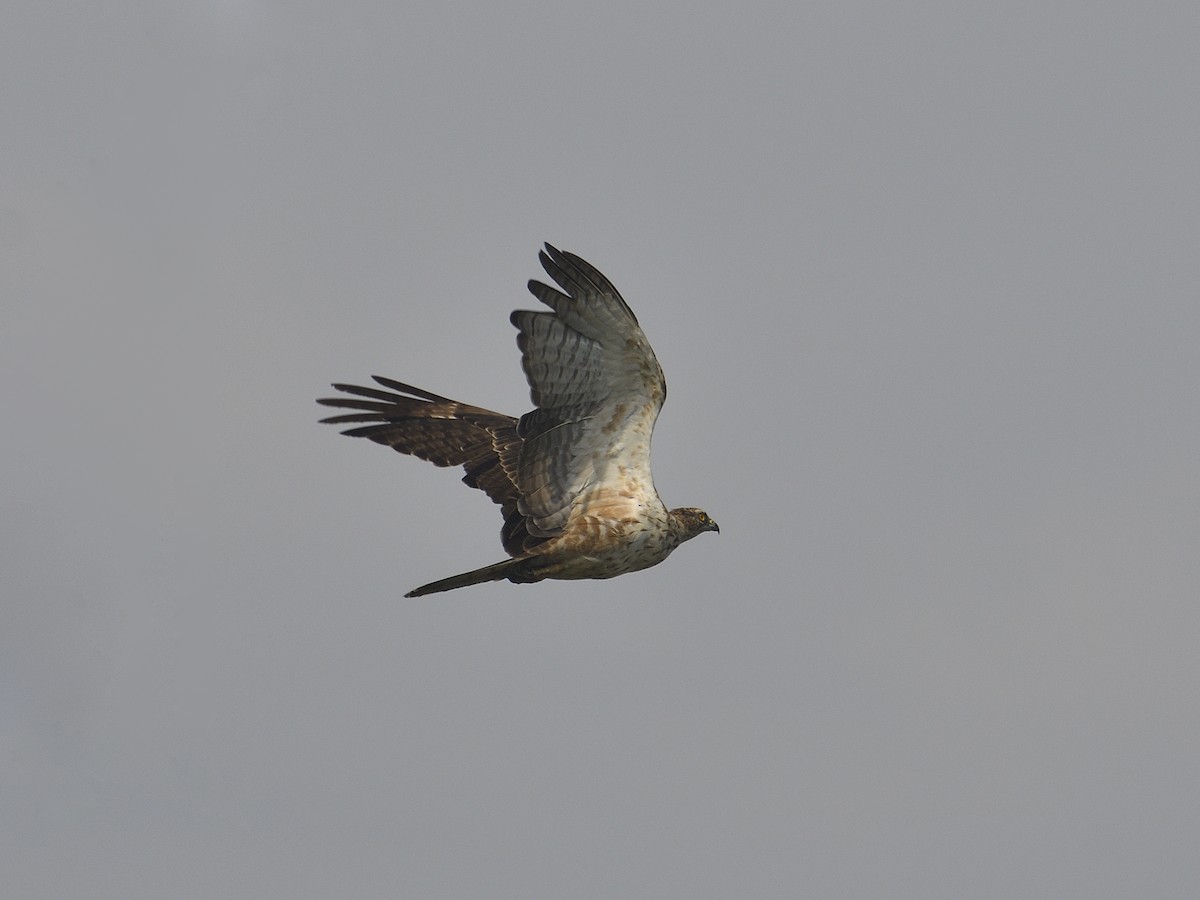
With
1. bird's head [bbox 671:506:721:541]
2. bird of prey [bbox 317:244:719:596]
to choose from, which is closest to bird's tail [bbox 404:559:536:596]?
bird of prey [bbox 317:244:719:596]

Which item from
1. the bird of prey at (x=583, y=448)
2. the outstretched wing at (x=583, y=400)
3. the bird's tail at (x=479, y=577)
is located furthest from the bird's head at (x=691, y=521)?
the bird's tail at (x=479, y=577)

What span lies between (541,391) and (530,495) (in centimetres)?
147

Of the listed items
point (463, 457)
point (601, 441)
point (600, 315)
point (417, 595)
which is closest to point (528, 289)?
Answer: point (600, 315)

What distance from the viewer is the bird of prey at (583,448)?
55.6 feet

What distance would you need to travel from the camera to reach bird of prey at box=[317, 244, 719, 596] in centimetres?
1695

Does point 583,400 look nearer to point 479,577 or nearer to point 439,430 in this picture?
point 479,577

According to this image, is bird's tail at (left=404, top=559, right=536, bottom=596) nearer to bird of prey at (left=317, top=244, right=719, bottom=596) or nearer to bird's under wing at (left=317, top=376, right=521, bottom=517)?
bird of prey at (left=317, top=244, right=719, bottom=596)

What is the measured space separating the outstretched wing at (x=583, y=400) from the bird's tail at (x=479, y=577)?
1.71 ft

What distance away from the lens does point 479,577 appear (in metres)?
17.3

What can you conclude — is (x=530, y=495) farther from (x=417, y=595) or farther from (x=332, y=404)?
(x=332, y=404)

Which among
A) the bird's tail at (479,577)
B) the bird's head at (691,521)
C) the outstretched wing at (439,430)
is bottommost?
the bird's tail at (479,577)

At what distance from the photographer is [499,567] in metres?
17.5

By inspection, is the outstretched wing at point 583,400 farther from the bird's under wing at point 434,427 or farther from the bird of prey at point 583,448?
the bird's under wing at point 434,427

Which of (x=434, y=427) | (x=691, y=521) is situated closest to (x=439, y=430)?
(x=434, y=427)
